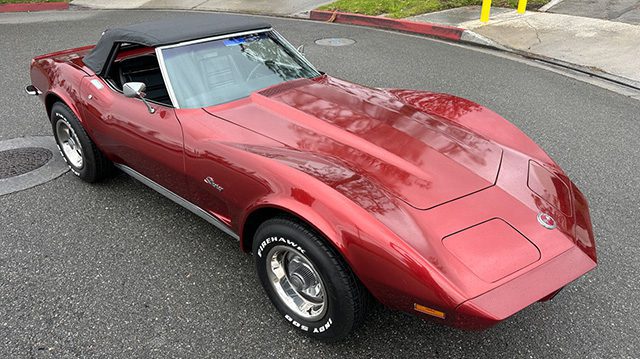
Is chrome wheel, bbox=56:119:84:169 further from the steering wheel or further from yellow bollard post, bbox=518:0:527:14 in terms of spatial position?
yellow bollard post, bbox=518:0:527:14

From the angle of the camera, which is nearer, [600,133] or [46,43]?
[600,133]

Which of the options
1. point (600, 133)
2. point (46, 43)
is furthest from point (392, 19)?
point (46, 43)

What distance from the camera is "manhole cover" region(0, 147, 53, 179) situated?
158 inches

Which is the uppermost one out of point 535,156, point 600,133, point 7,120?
point 535,156

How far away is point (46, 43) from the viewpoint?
330 inches

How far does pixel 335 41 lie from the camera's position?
334 inches

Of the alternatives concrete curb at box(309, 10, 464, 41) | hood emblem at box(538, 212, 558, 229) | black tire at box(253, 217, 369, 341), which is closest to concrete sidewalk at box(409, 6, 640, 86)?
concrete curb at box(309, 10, 464, 41)

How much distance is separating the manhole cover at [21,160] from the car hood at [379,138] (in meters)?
2.30

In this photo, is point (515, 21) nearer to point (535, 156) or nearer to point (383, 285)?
point (535, 156)

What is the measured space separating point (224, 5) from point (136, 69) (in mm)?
8906

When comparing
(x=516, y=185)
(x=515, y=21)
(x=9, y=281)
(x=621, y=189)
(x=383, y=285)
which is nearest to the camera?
(x=383, y=285)

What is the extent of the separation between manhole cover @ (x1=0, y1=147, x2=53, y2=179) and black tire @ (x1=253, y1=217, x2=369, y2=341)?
2.81 meters

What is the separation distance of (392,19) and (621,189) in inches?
265

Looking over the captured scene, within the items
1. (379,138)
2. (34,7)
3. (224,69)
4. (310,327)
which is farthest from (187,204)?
(34,7)
